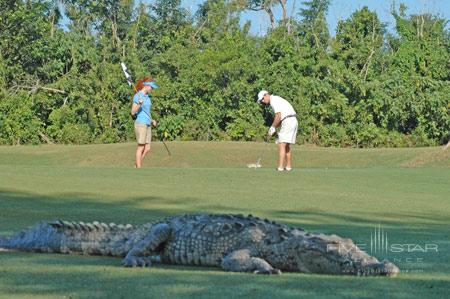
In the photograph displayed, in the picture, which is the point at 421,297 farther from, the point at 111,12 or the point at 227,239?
the point at 111,12

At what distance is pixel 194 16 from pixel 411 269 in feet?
123

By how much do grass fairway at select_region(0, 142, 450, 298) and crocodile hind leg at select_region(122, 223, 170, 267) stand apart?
140 mm

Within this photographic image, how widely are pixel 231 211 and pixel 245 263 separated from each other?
538 centimetres

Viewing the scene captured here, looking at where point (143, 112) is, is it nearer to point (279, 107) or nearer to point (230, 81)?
point (279, 107)

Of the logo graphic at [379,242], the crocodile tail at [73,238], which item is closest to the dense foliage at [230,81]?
the logo graphic at [379,242]

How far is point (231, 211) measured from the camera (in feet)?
41.0

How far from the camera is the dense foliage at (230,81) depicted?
36.2m

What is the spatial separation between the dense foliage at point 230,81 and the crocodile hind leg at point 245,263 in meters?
28.6

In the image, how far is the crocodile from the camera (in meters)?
6.94

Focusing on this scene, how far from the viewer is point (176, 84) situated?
36.8m

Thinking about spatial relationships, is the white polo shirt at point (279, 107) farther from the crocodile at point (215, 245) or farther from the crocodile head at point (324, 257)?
the crocodile head at point (324, 257)

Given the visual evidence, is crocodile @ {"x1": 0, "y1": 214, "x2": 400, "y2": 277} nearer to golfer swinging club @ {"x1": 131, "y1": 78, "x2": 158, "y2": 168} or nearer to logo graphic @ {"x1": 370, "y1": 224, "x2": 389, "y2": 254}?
logo graphic @ {"x1": 370, "y1": 224, "x2": 389, "y2": 254}

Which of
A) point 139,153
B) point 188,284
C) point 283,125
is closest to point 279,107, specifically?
point 283,125

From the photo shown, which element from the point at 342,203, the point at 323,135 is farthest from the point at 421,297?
the point at 323,135
